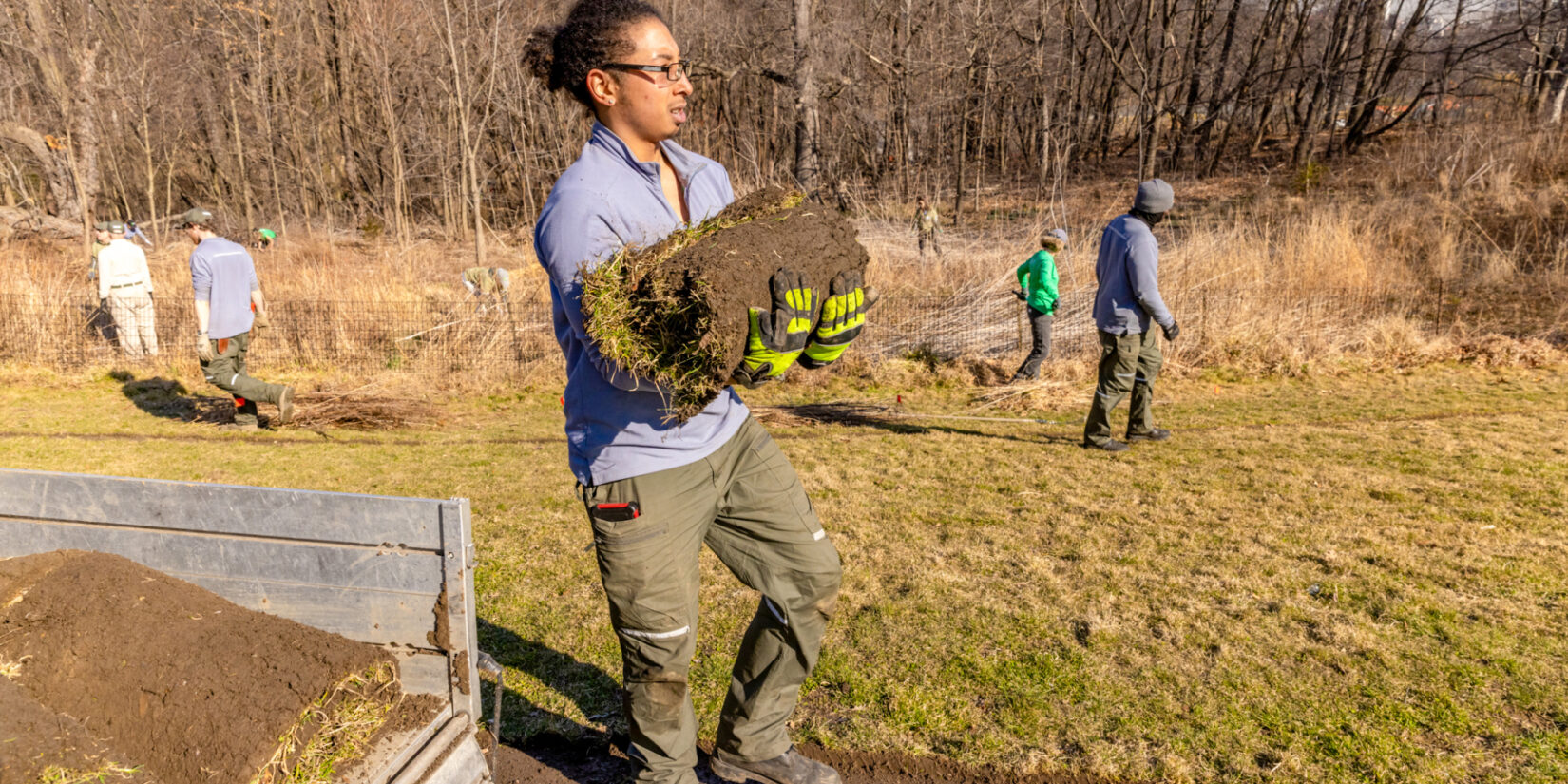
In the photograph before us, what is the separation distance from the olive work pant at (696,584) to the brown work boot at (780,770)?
0.03 meters

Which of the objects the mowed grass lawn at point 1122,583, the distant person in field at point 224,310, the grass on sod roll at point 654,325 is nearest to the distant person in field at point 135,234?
the distant person in field at point 224,310

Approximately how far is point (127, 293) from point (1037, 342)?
10.5 m

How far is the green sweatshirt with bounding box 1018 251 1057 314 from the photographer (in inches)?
389

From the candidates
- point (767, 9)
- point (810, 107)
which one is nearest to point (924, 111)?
point (767, 9)

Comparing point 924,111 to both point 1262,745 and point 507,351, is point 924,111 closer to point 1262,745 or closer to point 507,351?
point 507,351

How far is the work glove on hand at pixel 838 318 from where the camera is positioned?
2494 millimetres

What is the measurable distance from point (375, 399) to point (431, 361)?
1.83 m

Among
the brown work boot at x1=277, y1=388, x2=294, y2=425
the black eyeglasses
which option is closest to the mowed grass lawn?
the brown work boot at x1=277, y1=388, x2=294, y2=425

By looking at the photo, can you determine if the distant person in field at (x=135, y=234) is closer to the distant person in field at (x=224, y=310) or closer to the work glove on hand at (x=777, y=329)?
the distant person in field at (x=224, y=310)

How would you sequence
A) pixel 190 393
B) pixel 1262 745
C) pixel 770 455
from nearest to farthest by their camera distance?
pixel 770 455 → pixel 1262 745 → pixel 190 393

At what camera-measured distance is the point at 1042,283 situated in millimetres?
9945

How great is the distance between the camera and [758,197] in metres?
2.67

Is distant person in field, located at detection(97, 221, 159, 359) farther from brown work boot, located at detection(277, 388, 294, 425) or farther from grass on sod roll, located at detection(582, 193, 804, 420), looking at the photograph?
grass on sod roll, located at detection(582, 193, 804, 420)

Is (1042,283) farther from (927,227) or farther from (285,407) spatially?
(285,407)
